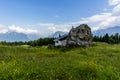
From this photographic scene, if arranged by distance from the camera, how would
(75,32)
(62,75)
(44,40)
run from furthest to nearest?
(44,40) < (75,32) < (62,75)

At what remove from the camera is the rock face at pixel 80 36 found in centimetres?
4641

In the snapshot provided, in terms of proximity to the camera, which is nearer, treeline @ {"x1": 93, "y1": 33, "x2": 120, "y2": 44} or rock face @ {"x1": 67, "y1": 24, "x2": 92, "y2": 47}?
rock face @ {"x1": 67, "y1": 24, "x2": 92, "y2": 47}

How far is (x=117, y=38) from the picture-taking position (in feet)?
362

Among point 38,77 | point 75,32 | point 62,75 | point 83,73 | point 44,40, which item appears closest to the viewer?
point 38,77

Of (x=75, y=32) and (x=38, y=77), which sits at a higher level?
(x=75, y=32)

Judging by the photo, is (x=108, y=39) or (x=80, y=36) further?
(x=108, y=39)

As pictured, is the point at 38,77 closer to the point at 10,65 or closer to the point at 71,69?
the point at 10,65

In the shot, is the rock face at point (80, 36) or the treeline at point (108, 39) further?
the treeline at point (108, 39)

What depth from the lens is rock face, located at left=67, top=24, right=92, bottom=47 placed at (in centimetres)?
4641

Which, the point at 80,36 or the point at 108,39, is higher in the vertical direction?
the point at 80,36

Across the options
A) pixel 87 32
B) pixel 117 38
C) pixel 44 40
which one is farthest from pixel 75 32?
pixel 117 38

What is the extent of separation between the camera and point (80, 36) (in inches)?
1959

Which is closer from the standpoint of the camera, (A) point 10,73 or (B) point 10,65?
(A) point 10,73

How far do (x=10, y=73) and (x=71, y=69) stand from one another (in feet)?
12.7
